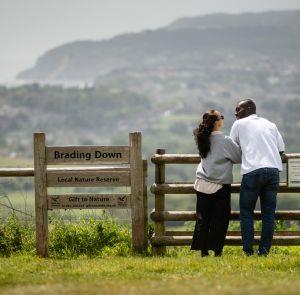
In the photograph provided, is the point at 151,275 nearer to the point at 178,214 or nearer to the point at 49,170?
the point at 178,214

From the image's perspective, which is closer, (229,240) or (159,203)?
(229,240)

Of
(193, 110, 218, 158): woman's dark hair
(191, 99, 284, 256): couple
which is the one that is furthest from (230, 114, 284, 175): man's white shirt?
(193, 110, 218, 158): woman's dark hair

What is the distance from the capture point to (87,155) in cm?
1034

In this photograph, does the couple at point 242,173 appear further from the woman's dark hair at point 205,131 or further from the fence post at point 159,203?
the fence post at point 159,203

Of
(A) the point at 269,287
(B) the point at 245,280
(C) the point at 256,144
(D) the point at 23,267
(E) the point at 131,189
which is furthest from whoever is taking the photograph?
(E) the point at 131,189

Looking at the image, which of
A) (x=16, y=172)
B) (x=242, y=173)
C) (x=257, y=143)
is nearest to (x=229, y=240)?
(x=242, y=173)

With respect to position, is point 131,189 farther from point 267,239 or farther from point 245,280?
point 245,280

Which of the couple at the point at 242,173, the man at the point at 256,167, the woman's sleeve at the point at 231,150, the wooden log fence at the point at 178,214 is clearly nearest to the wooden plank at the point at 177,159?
the wooden log fence at the point at 178,214

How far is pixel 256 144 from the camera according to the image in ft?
31.7

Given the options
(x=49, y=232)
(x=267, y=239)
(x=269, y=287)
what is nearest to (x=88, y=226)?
(x=49, y=232)

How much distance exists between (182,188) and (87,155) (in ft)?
4.35

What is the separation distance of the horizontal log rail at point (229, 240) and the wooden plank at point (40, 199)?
1.45m

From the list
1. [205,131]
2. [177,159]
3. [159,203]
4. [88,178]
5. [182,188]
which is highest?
[205,131]

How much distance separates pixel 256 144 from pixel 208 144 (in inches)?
23.8
